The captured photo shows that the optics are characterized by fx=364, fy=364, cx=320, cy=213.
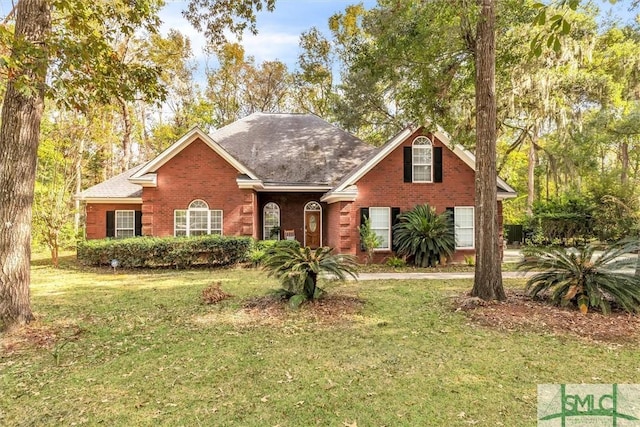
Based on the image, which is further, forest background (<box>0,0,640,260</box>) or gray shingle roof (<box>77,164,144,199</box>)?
gray shingle roof (<box>77,164,144,199</box>)

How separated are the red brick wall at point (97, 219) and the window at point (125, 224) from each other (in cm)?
42

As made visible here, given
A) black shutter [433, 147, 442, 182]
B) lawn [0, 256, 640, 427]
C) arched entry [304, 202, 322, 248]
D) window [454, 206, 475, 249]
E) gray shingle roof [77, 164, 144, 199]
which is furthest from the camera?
arched entry [304, 202, 322, 248]

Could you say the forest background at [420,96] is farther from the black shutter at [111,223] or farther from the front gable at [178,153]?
the front gable at [178,153]

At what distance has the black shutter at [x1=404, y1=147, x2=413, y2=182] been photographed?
14.4 m

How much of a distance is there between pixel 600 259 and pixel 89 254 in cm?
1556

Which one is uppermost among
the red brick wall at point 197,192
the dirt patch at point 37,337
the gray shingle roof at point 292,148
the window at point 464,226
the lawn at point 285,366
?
the gray shingle roof at point 292,148

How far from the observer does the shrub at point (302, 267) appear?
7.03m

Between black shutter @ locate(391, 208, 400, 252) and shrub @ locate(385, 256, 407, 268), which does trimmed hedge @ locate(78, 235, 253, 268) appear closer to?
shrub @ locate(385, 256, 407, 268)

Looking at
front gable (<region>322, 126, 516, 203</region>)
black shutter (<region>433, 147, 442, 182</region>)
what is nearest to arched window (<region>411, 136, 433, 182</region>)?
front gable (<region>322, 126, 516, 203</region>)

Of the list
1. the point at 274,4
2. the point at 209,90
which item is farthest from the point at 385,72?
the point at 209,90

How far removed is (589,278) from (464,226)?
8.12 meters

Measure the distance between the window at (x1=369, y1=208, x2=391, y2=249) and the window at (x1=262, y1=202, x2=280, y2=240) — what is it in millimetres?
4777

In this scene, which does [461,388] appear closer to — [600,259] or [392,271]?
[600,259]

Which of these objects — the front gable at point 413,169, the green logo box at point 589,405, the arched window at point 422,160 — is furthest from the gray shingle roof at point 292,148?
the green logo box at point 589,405
